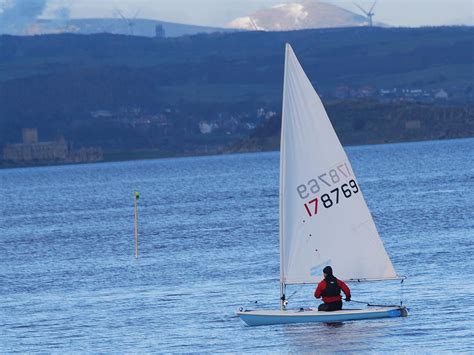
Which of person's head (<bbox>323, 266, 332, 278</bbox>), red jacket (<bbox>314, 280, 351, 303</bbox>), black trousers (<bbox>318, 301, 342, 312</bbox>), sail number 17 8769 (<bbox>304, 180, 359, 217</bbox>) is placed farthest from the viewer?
sail number 17 8769 (<bbox>304, 180, 359, 217</bbox>)

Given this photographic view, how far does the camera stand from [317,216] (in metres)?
40.9

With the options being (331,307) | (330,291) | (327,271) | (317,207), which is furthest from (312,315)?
(317,207)

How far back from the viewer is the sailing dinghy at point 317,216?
132 feet

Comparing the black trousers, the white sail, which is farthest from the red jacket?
the white sail

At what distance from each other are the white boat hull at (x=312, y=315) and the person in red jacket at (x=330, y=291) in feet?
0.93

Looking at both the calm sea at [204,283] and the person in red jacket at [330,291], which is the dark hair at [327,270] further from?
the calm sea at [204,283]

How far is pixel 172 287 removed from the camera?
55438 millimetres

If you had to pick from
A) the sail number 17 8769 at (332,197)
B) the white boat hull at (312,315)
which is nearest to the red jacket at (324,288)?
the white boat hull at (312,315)

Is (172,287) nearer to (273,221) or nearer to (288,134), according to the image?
(288,134)

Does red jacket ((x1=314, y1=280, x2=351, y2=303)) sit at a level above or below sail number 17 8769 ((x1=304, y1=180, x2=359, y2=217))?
below

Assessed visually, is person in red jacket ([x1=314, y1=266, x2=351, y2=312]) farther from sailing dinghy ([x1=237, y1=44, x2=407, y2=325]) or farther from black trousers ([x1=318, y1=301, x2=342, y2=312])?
sailing dinghy ([x1=237, y1=44, x2=407, y2=325])

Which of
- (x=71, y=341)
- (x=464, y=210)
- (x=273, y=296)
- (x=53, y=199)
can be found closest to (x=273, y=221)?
(x=464, y=210)

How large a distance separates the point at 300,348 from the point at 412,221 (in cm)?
4512

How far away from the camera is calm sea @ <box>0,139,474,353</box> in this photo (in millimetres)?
40688
